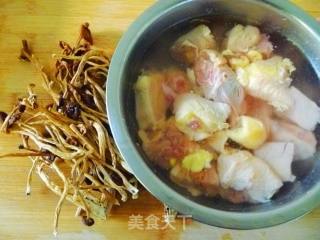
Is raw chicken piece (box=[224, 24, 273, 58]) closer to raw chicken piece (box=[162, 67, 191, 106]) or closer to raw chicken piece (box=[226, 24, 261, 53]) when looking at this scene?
raw chicken piece (box=[226, 24, 261, 53])

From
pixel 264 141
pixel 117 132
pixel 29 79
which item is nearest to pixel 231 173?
pixel 264 141

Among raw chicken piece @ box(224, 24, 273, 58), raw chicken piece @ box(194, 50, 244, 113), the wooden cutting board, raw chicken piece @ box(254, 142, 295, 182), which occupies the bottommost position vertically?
the wooden cutting board

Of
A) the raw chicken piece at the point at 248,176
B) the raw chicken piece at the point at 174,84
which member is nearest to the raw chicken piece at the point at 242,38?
the raw chicken piece at the point at 174,84

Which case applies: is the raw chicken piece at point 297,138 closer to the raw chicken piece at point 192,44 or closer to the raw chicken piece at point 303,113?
the raw chicken piece at point 303,113

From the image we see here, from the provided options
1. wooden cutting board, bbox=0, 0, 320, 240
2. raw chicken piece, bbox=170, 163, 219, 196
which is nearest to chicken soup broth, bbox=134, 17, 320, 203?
raw chicken piece, bbox=170, 163, 219, 196

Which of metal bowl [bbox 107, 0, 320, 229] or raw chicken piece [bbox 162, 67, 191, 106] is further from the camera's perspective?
raw chicken piece [bbox 162, 67, 191, 106]

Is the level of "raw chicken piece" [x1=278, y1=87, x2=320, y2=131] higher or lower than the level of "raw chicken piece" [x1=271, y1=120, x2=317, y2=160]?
higher

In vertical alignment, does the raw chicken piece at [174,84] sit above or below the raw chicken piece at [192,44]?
below
